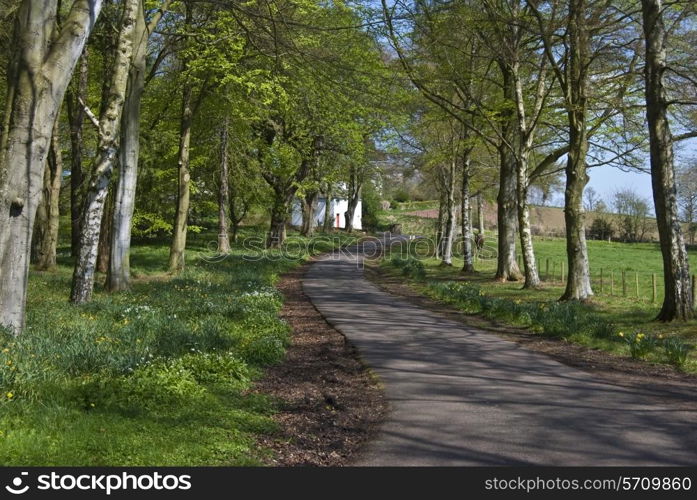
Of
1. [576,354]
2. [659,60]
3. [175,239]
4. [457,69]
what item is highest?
[457,69]

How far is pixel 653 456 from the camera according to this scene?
526cm

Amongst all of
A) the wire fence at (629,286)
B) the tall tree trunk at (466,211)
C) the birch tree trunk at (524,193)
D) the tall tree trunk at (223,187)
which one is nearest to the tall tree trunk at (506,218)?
the wire fence at (629,286)

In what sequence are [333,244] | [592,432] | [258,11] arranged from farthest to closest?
[333,244] < [258,11] < [592,432]

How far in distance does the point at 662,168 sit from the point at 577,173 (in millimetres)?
4163

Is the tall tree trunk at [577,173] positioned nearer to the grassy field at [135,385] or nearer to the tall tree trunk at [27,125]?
the grassy field at [135,385]

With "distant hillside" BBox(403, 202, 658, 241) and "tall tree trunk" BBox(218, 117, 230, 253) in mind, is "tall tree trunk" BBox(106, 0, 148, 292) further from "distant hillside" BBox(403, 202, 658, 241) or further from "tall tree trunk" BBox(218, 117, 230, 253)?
"distant hillside" BBox(403, 202, 658, 241)

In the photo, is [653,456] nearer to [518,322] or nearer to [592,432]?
[592,432]

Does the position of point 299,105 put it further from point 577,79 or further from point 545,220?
point 545,220

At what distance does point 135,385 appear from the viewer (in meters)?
6.23

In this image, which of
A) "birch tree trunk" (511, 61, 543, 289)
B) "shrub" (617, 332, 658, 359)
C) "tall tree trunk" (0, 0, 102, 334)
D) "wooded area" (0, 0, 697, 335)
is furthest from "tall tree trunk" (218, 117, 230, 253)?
"shrub" (617, 332, 658, 359)

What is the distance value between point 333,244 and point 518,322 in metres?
37.7

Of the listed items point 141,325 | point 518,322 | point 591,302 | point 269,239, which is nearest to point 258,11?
point 141,325

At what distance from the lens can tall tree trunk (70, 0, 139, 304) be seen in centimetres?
1247

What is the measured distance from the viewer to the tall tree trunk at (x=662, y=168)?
1304cm
